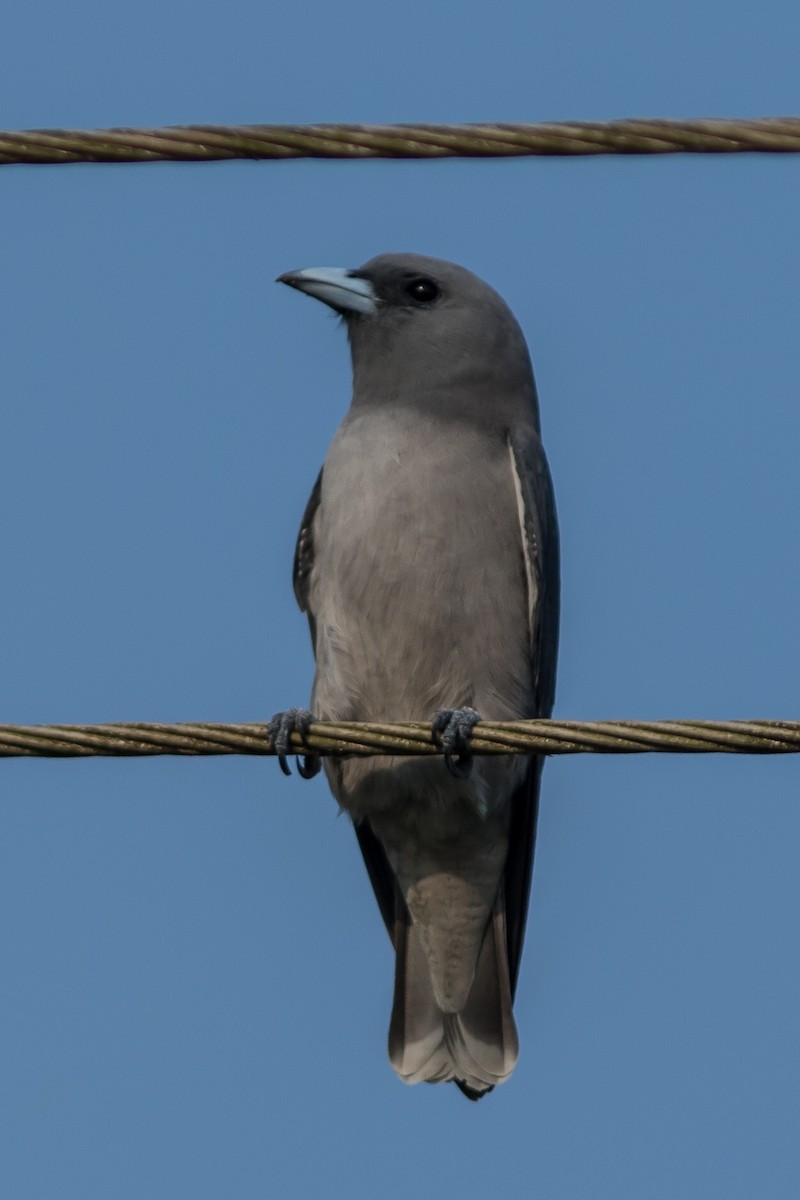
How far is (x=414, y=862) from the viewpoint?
320 inches

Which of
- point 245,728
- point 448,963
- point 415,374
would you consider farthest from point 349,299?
point 245,728

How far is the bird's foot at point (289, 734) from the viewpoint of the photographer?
5923mm

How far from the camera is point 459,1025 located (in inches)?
323

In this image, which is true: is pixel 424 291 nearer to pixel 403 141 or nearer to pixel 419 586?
pixel 419 586

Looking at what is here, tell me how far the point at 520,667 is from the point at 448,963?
4.40 ft

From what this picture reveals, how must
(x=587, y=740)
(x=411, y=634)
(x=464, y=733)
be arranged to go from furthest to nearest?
(x=411, y=634) < (x=464, y=733) < (x=587, y=740)

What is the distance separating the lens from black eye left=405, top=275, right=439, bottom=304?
843 cm

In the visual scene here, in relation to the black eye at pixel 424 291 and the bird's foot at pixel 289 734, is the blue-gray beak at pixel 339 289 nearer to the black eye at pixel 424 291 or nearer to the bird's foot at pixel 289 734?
the black eye at pixel 424 291

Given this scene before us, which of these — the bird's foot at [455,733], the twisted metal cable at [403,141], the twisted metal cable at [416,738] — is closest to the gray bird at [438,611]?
the bird's foot at [455,733]

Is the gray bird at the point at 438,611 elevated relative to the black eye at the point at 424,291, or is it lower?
lower

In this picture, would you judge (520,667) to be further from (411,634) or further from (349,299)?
(349,299)

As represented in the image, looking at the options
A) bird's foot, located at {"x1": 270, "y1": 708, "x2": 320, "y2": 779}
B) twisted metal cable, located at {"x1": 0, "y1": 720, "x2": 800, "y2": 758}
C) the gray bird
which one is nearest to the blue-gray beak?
the gray bird

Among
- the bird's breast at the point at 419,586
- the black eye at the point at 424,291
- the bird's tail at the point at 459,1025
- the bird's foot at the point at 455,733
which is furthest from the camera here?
the black eye at the point at 424,291

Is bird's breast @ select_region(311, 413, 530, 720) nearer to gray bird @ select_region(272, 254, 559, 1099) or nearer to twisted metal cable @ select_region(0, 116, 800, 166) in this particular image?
gray bird @ select_region(272, 254, 559, 1099)
